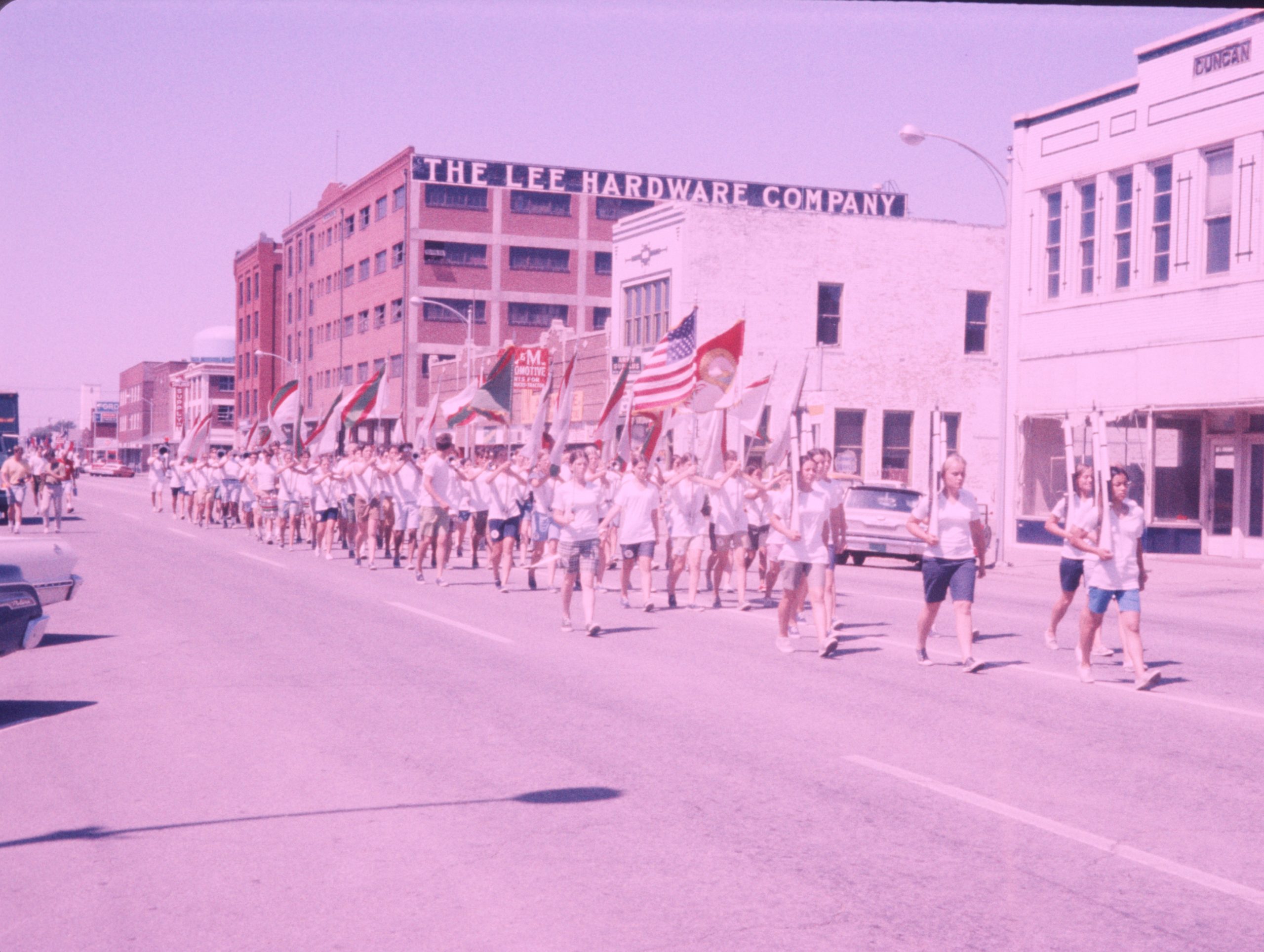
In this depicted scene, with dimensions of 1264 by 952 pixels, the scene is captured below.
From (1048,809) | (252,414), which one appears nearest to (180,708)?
(1048,809)

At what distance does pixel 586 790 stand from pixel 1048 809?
227 centimetres

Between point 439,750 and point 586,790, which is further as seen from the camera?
point 439,750

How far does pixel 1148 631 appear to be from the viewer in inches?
599

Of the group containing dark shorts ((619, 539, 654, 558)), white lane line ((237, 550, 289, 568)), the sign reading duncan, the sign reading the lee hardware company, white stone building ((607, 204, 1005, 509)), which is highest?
the sign reading duncan

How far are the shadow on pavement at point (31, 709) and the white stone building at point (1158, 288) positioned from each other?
19149 millimetres

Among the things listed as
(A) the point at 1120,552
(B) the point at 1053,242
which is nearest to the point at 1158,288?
(B) the point at 1053,242

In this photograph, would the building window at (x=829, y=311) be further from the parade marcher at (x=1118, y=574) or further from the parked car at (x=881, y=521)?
the parade marcher at (x=1118, y=574)

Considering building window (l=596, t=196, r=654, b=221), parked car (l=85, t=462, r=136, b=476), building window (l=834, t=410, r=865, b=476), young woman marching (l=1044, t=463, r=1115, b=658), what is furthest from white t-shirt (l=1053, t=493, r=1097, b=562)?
parked car (l=85, t=462, r=136, b=476)

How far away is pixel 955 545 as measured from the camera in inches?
451

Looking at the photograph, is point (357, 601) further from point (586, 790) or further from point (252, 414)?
point (252, 414)

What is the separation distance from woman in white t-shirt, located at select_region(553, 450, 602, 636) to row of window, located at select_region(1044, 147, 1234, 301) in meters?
17.0

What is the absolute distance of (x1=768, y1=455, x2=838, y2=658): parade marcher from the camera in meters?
12.4

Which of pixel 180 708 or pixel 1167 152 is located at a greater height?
pixel 1167 152

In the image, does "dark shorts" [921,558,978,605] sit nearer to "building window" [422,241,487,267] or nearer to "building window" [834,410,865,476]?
"building window" [834,410,865,476]
